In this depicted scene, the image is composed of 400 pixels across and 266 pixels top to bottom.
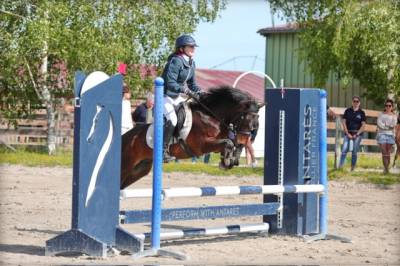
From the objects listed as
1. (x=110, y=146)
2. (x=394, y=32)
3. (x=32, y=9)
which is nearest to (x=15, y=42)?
(x=32, y=9)

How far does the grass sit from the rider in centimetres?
649

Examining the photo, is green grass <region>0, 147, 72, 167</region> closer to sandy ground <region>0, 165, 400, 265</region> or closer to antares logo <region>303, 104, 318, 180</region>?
sandy ground <region>0, 165, 400, 265</region>

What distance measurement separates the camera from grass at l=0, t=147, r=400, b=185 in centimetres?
1655

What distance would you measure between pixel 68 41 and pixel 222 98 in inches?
492

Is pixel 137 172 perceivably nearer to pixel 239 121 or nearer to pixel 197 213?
pixel 239 121

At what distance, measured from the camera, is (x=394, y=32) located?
69.3ft

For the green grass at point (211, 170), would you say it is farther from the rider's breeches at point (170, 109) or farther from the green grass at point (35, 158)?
the rider's breeches at point (170, 109)

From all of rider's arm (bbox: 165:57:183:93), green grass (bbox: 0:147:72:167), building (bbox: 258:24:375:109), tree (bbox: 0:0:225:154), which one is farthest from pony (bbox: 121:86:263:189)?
building (bbox: 258:24:375:109)

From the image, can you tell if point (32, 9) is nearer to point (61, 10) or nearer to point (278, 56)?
point (61, 10)

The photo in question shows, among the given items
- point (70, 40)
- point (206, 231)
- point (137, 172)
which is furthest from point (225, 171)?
point (206, 231)

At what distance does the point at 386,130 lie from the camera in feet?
58.2

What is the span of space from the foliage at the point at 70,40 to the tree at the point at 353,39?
4119 mm

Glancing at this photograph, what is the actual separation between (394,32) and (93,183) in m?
15.1

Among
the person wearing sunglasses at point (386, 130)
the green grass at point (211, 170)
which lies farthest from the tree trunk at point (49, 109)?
the person wearing sunglasses at point (386, 130)
